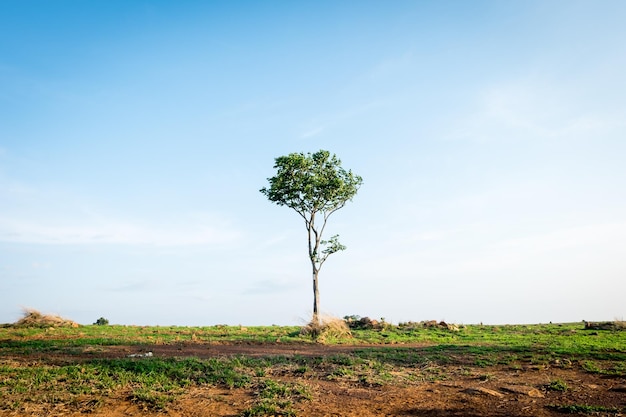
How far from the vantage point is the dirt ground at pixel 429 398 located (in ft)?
29.6

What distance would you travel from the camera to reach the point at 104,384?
34.3ft

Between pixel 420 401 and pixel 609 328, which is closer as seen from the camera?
pixel 420 401

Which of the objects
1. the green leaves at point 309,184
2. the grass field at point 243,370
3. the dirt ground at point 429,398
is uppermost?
the green leaves at point 309,184

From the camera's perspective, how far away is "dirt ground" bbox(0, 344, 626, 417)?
901 cm

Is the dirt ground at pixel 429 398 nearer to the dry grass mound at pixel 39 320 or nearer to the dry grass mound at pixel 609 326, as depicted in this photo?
the dry grass mound at pixel 609 326

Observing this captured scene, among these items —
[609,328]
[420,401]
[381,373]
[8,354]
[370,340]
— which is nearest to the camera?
[420,401]

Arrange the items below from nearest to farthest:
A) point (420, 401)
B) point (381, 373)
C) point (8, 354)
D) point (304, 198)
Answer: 1. point (420, 401)
2. point (381, 373)
3. point (8, 354)
4. point (304, 198)

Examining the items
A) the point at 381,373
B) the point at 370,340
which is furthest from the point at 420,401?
the point at 370,340

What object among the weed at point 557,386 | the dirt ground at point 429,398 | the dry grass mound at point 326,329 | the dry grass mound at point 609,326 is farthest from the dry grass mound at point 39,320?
the dry grass mound at point 609,326

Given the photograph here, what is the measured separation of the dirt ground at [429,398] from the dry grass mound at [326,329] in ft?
41.7

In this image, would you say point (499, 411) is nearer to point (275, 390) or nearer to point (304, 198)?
point (275, 390)

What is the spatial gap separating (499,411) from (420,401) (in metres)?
1.69

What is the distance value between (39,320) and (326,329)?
62.9ft

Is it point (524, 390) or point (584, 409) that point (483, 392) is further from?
point (584, 409)
